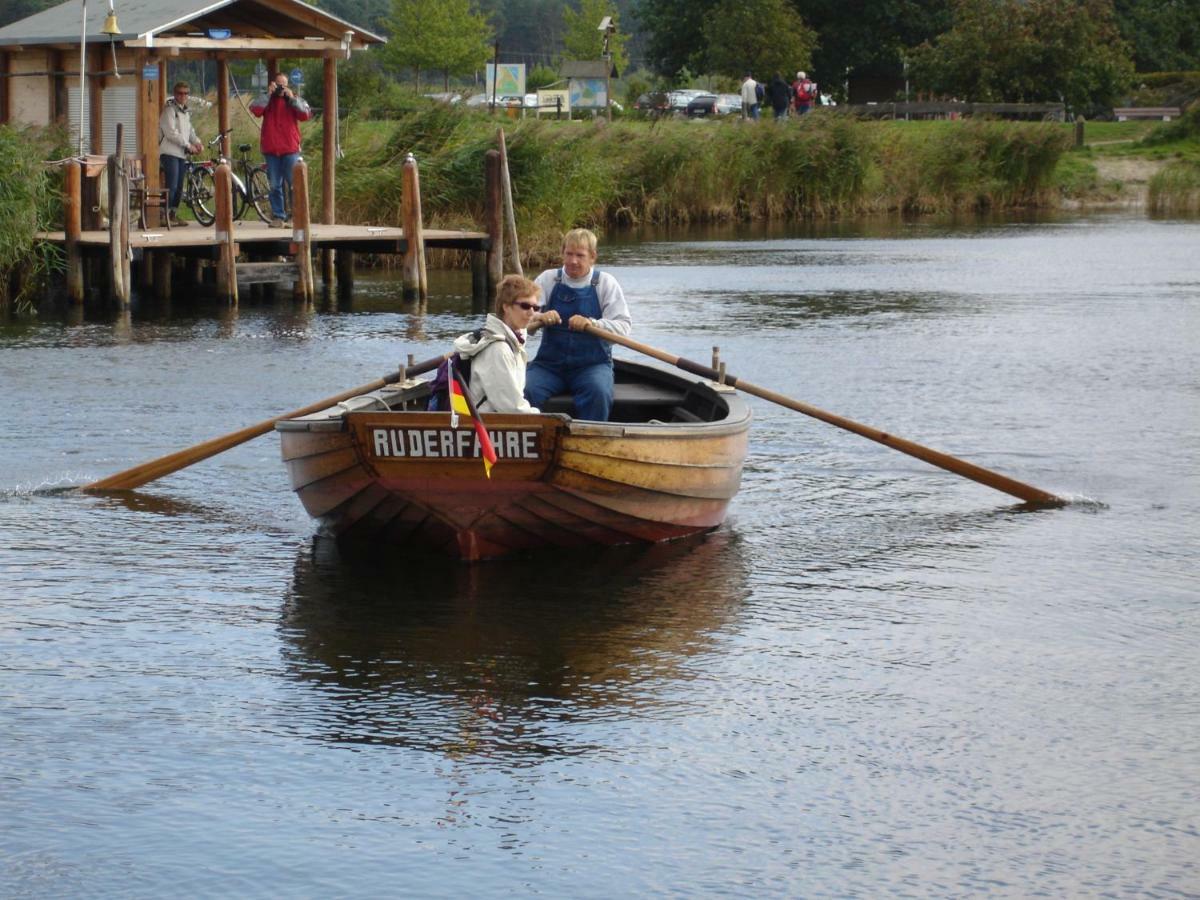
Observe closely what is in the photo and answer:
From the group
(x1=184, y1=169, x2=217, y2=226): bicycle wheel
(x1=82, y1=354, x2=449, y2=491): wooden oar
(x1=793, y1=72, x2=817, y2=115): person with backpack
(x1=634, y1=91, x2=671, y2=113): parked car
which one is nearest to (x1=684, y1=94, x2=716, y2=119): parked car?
(x1=634, y1=91, x2=671, y2=113): parked car

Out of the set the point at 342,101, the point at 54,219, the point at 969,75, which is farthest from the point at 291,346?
the point at 969,75

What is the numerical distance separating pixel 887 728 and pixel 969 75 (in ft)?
197

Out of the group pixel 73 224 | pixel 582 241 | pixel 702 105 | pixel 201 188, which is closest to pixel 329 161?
pixel 201 188

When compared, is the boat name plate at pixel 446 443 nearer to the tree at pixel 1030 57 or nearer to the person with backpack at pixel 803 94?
the person with backpack at pixel 803 94

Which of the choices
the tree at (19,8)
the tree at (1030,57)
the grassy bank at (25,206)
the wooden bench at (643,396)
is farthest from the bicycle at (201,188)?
the tree at (19,8)

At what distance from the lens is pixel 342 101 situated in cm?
4928

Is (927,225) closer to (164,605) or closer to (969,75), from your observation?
(969,75)

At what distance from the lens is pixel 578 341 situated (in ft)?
38.6

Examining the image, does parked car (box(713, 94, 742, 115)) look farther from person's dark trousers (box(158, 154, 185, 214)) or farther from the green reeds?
person's dark trousers (box(158, 154, 185, 214))

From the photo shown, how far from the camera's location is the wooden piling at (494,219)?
86.0ft

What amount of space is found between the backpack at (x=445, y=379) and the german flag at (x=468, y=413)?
297 millimetres

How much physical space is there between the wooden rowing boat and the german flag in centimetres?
5

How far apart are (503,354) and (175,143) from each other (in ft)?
55.0

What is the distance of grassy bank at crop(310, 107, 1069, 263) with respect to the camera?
1213 inches
